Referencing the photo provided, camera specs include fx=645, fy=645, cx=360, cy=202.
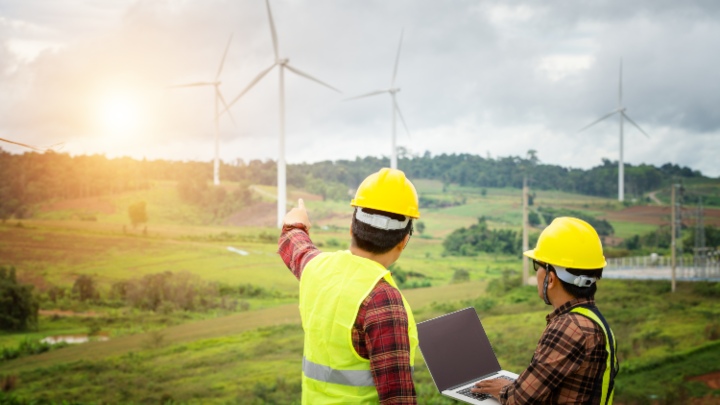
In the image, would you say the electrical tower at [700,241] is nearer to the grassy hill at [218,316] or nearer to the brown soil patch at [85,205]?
the grassy hill at [218,316]

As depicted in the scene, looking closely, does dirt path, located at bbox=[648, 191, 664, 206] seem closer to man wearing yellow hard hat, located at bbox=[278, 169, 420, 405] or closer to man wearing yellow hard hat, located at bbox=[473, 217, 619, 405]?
man wearing yellow hard hat, located at bbox=[473, 217, 619, 405]

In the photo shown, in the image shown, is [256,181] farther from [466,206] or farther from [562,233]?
[562,233]

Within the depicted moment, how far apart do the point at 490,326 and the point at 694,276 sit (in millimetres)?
4788

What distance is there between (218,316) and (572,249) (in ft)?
36.8

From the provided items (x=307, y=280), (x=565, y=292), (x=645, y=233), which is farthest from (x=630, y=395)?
(x=307, y=280)

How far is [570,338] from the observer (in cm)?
233

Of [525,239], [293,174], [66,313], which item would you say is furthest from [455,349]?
[525,239]

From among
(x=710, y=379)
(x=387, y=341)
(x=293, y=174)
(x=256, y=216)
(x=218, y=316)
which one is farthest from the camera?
(x=293, y=174)

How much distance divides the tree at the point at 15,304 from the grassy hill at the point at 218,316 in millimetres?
154

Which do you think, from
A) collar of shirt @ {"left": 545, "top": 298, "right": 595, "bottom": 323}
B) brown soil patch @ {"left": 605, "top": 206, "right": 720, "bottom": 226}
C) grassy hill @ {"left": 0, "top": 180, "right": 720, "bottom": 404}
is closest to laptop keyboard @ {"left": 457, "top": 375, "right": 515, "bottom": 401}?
collar of shirt @ {"left": 545, "top": 298, "right": 595, "bottom": 323}

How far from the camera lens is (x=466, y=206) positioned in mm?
18578

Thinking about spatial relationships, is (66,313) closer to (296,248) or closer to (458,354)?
(296,248)

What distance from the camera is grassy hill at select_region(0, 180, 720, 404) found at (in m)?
11.1

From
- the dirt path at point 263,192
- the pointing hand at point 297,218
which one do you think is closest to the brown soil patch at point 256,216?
the dirt path at point 263,192
